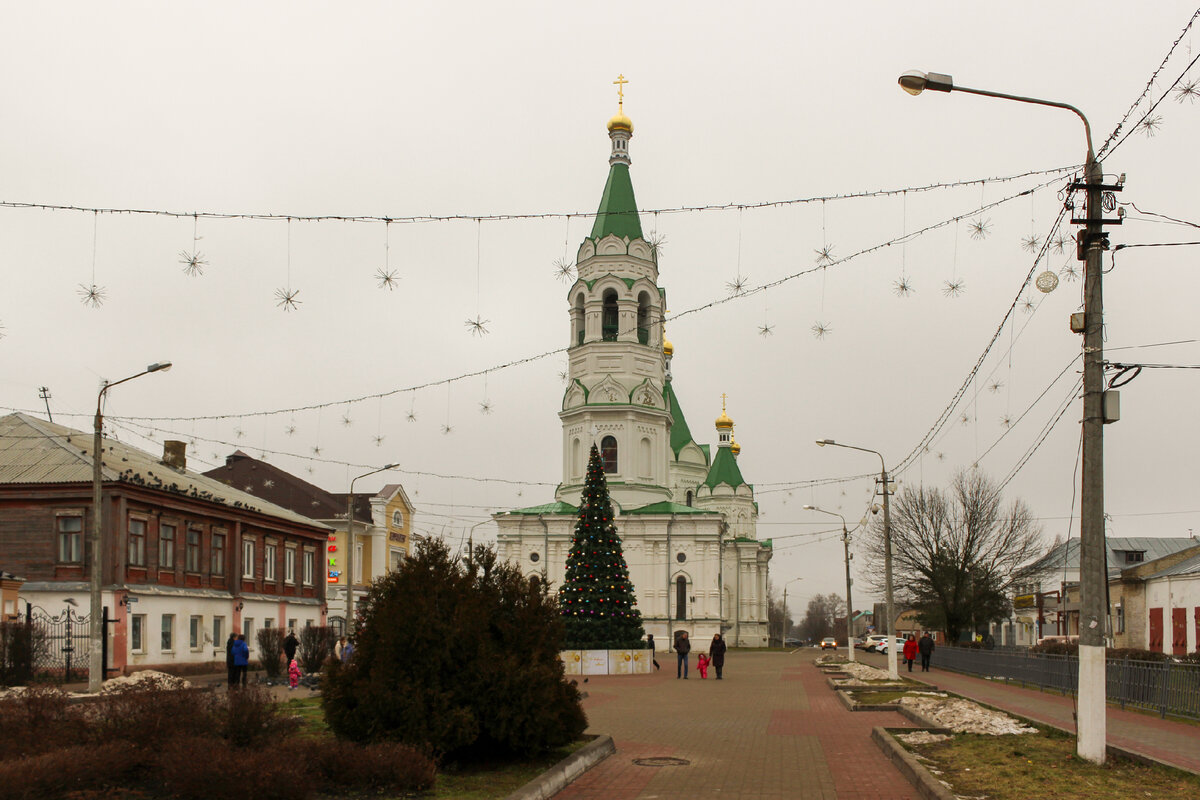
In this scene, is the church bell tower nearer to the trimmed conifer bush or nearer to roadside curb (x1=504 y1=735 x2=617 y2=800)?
roadside curb (x1=504 y1=735 x2=617 y2=800)

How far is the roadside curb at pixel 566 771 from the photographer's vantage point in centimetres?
1074

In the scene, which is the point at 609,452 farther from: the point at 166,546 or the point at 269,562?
the point at 166,546

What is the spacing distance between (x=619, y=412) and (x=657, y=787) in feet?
205

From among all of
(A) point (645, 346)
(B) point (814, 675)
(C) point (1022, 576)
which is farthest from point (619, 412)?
(B) point (814, 675)

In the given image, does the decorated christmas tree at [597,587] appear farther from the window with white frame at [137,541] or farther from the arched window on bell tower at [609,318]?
the arched window on bell tower at [609,318]

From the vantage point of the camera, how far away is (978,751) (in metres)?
14.3

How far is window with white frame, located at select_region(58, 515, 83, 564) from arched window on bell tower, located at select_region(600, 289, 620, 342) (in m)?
45.7

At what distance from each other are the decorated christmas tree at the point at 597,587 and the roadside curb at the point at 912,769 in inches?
1072

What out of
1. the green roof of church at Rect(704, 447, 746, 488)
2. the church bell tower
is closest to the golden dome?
the church bell tower

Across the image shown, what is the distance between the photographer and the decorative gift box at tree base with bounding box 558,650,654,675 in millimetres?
41188

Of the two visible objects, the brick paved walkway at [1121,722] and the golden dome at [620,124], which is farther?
the golden dome at [620,124]

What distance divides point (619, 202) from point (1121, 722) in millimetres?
57612

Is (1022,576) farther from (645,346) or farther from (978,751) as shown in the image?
(978,751)

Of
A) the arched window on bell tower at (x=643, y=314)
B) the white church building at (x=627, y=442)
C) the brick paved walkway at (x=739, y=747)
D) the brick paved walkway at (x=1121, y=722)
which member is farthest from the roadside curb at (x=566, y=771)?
the arched window on bell tower at (x=643, y=314)
